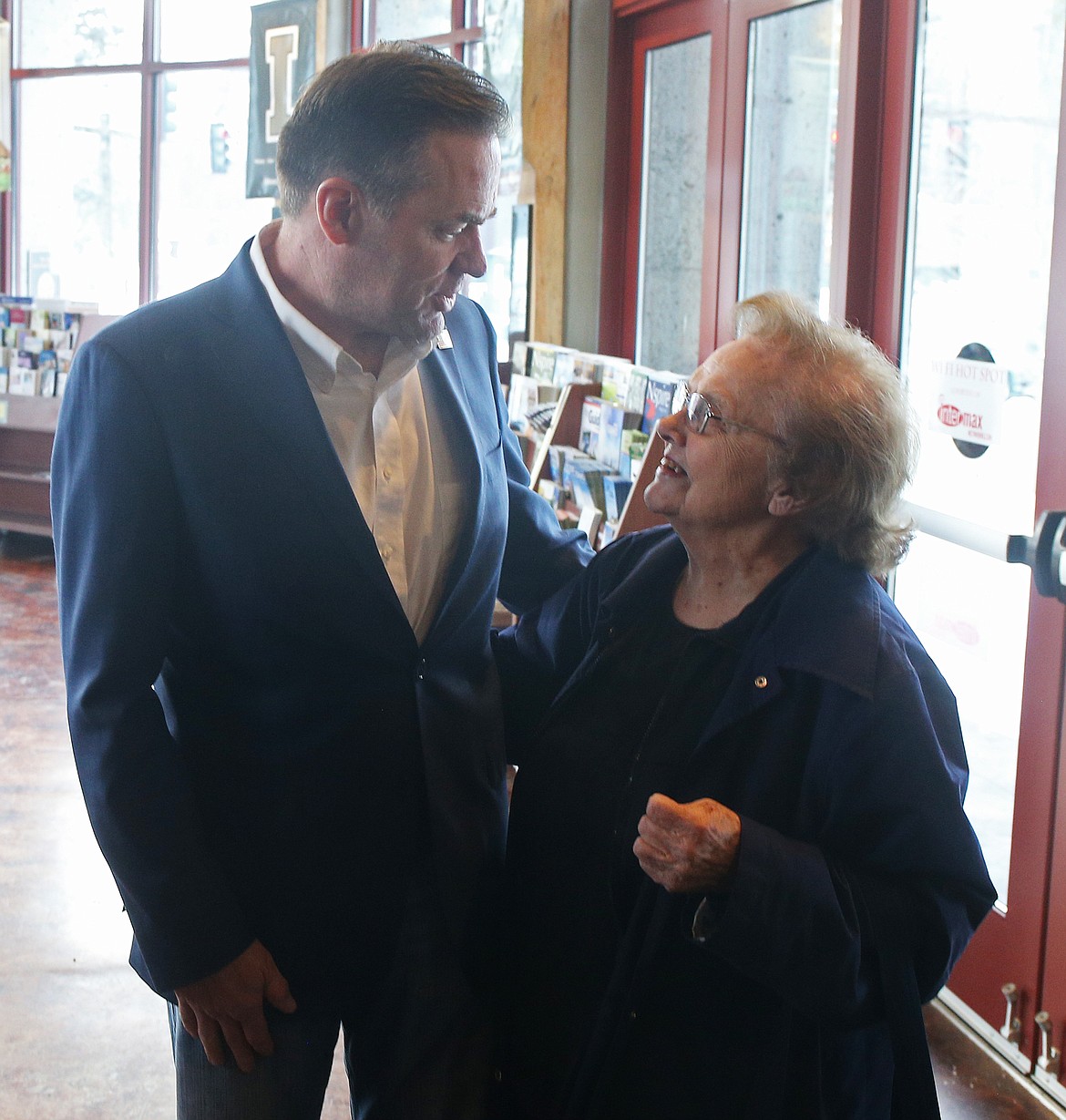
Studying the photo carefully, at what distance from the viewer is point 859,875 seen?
1474mm

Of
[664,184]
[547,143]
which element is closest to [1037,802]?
[664,184]

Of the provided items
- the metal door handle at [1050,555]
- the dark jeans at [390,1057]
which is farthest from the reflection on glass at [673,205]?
the dark jeans at [390,1057]

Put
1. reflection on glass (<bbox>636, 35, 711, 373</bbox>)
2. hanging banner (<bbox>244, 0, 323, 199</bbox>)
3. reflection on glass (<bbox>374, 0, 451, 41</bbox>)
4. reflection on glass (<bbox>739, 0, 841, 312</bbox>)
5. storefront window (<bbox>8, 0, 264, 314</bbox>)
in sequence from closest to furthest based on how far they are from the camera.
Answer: reflection on glass (<bbox>739, 0, 841, 312</bbox>), reflection on glass (<bbox>636, 35, 711, 373</bbox>), reflection on glass (<bbox>374, 0, 451, 41</bbox>), hanging banner (<bbox>244, 0, 323, 199</bbox>), storefront window (<bbox>8, 0, 264, 314</bbox>)

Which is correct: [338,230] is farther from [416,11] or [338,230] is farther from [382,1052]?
[416,11]

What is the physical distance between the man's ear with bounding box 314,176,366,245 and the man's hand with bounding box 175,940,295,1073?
33.4 inches

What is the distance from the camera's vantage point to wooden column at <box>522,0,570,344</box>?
4797 mm

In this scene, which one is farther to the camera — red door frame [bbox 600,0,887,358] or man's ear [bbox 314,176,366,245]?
red door frame [bbox 600,0,887,358]

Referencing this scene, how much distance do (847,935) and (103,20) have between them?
10365 mm

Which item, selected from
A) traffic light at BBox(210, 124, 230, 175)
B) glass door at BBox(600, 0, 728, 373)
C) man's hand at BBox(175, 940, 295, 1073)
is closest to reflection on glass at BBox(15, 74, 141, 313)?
traffic light at BBox(210, 124, 230, 175)

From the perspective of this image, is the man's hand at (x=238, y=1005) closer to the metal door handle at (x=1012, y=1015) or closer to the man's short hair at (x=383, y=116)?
the man's short hair at (x=383, y=116)

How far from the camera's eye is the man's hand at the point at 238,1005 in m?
1.51

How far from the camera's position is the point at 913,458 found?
68.9 inches

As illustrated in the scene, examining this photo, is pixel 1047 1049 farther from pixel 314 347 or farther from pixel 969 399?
pixel 314 347

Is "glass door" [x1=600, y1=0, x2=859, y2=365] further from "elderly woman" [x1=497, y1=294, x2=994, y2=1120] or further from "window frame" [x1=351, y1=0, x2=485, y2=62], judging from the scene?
"window frame" [x1=351, y1=0, x2=485, y2=62]
